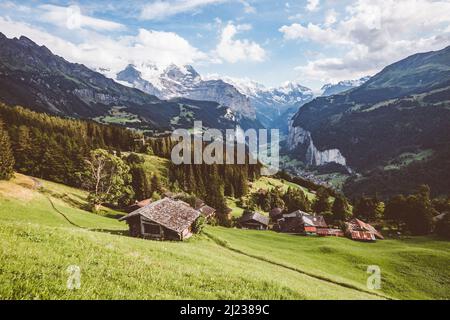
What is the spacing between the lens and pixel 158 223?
173ft

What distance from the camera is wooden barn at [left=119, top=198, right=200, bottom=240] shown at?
52.5 meters

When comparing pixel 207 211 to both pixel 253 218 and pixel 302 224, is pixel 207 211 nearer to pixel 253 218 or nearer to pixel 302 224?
pixel 253 218

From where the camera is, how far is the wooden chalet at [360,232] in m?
91.8

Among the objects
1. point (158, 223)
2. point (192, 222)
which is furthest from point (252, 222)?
point (158, 223)

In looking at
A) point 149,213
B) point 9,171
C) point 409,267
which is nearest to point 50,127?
point 9,171

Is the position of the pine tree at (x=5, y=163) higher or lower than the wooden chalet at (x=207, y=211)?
higher

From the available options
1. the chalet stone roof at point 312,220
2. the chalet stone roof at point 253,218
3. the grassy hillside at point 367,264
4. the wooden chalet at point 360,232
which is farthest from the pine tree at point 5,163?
the wooden chalet at point 360,232

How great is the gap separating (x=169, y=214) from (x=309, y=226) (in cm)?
6131

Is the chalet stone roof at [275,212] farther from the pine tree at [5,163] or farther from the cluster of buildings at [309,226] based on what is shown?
the pine tree at [5,163]

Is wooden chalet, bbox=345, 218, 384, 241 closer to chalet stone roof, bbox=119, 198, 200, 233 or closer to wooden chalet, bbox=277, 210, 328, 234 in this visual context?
wooden chalet, bbox=277, 210, 328, 234

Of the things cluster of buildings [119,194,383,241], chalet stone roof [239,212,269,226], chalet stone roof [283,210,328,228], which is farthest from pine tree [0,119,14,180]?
chalet stone roof [283,210,328,228]

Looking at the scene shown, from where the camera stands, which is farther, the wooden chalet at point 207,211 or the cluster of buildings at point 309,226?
the wooden chalet at point 207,211
